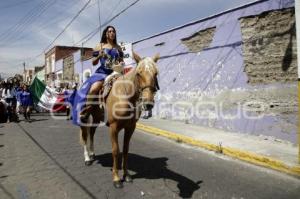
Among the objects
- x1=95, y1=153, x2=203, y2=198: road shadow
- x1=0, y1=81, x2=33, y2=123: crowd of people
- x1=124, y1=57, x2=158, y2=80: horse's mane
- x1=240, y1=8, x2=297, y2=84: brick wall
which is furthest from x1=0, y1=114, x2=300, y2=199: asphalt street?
x1=0, y1=81, x2=33, y2=123: crowd of people

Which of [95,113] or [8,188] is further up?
[95,113]

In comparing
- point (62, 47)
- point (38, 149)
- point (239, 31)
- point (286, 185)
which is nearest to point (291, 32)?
point (239, 31)

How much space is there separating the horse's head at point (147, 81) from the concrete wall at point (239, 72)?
5.29 meters

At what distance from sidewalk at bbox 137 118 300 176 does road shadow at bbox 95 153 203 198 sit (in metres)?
1.84

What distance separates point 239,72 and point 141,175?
5608 millimetres

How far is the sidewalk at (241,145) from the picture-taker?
6926 mm

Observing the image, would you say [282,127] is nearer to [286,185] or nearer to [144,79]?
[286,185]

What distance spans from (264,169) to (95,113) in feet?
12.0

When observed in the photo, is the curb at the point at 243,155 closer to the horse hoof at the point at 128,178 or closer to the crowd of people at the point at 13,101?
the horse hoof at the point at 128,178

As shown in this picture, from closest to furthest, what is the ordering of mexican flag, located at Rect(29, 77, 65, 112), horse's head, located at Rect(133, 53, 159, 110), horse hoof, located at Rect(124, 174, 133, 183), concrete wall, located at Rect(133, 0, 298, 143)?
1. horse's head, located at Rect(133, 53, 159, 110)
2. horse hoof, located at Rect(124, 174, 133, 183)
3. concrete wall, located at Rect(133, 0, 298, 143)
4. mexican flag, located at Rect(29, 77, 65, 112)

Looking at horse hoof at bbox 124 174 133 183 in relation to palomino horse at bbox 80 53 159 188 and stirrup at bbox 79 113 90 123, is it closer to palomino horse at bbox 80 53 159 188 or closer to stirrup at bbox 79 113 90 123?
palomino horse at bbox 80 53 159 188

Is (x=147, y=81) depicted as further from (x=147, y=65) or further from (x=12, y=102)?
(x=12, y=102)

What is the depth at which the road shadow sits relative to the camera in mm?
5463

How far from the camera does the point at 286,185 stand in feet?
18.7
